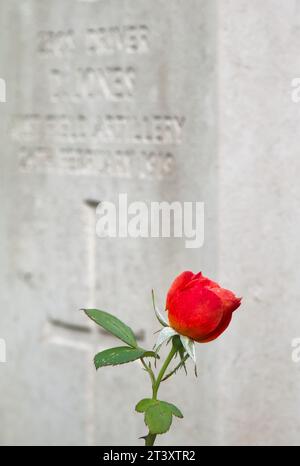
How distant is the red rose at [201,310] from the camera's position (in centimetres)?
48

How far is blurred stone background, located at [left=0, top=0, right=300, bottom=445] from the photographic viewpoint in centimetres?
170

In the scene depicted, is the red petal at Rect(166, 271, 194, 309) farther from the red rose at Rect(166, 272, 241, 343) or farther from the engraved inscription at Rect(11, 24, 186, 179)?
the engraved inscription at Rect(11, 24, 186, 179)

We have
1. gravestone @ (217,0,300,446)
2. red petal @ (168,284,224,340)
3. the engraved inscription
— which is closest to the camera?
red petal @ (168,284,224,340)

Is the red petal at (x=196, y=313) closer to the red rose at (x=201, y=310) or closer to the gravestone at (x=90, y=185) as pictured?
the red rose at (x=201, y=310)

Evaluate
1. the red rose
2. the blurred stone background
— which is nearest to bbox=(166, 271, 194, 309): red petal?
the red rose

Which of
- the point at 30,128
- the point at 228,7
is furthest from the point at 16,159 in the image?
the point at 228,7

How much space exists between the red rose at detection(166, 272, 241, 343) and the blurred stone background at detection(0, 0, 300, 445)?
1.22m

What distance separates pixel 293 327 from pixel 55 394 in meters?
0.62

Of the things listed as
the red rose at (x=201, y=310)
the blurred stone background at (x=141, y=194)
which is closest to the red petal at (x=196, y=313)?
the red rose at (x=201, y=310)

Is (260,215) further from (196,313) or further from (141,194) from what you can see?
(196,313)

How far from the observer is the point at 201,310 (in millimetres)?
482

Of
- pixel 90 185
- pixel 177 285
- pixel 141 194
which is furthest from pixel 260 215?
pixel 177 285

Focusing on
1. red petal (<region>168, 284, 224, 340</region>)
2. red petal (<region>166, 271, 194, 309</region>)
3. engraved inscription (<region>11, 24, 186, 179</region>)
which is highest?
engraved inscription (<region>11, 24, 186, 179</region>)

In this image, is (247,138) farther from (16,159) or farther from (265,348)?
(16,159)
